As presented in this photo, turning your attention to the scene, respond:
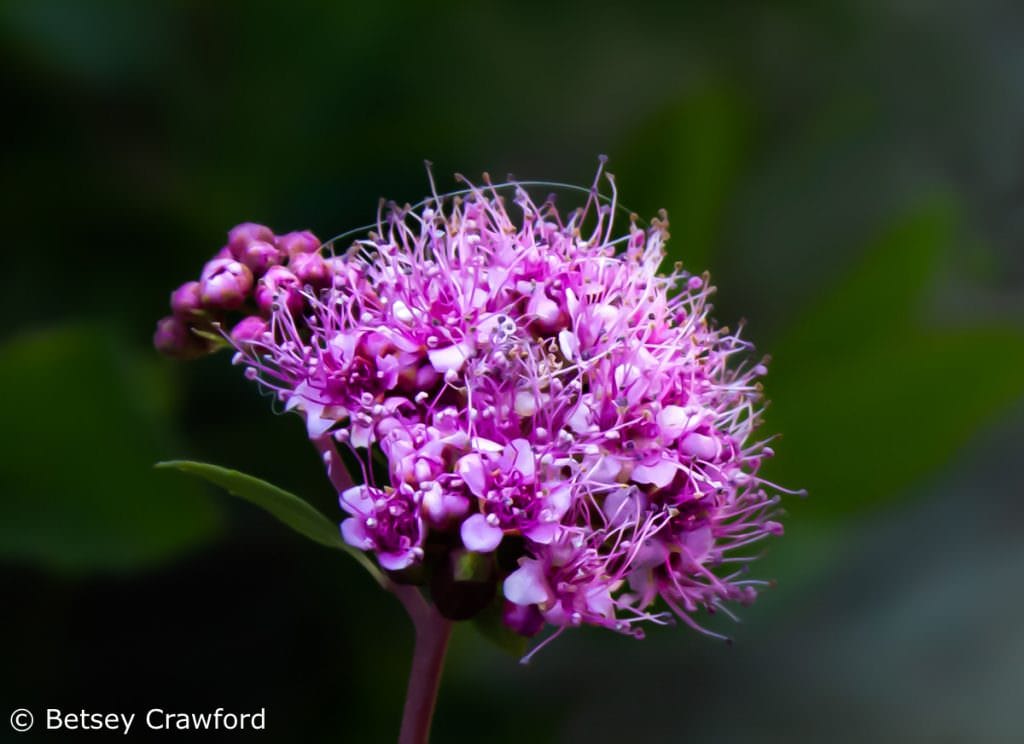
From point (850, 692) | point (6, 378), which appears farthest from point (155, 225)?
point (850, 692)

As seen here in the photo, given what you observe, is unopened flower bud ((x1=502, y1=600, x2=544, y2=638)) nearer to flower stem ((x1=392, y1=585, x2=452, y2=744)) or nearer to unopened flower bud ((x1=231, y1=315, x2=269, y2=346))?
flower stem ((x1=392, y1=585, x2=452, y2=744))

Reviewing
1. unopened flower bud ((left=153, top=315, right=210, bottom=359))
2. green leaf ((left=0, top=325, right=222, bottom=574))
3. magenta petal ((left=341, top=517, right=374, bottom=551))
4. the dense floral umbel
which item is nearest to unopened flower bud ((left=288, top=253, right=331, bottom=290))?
the dense floral umbel

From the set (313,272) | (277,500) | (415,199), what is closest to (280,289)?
(313,272)

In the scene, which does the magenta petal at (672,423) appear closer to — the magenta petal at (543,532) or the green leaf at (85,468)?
the magenta petal at (543,532)

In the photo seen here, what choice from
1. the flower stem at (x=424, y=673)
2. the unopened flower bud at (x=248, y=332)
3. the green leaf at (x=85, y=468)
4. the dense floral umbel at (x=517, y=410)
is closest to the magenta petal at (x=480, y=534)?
the dense floral umbel at (x=517, y=410)

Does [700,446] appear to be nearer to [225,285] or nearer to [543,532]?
[543,532]
